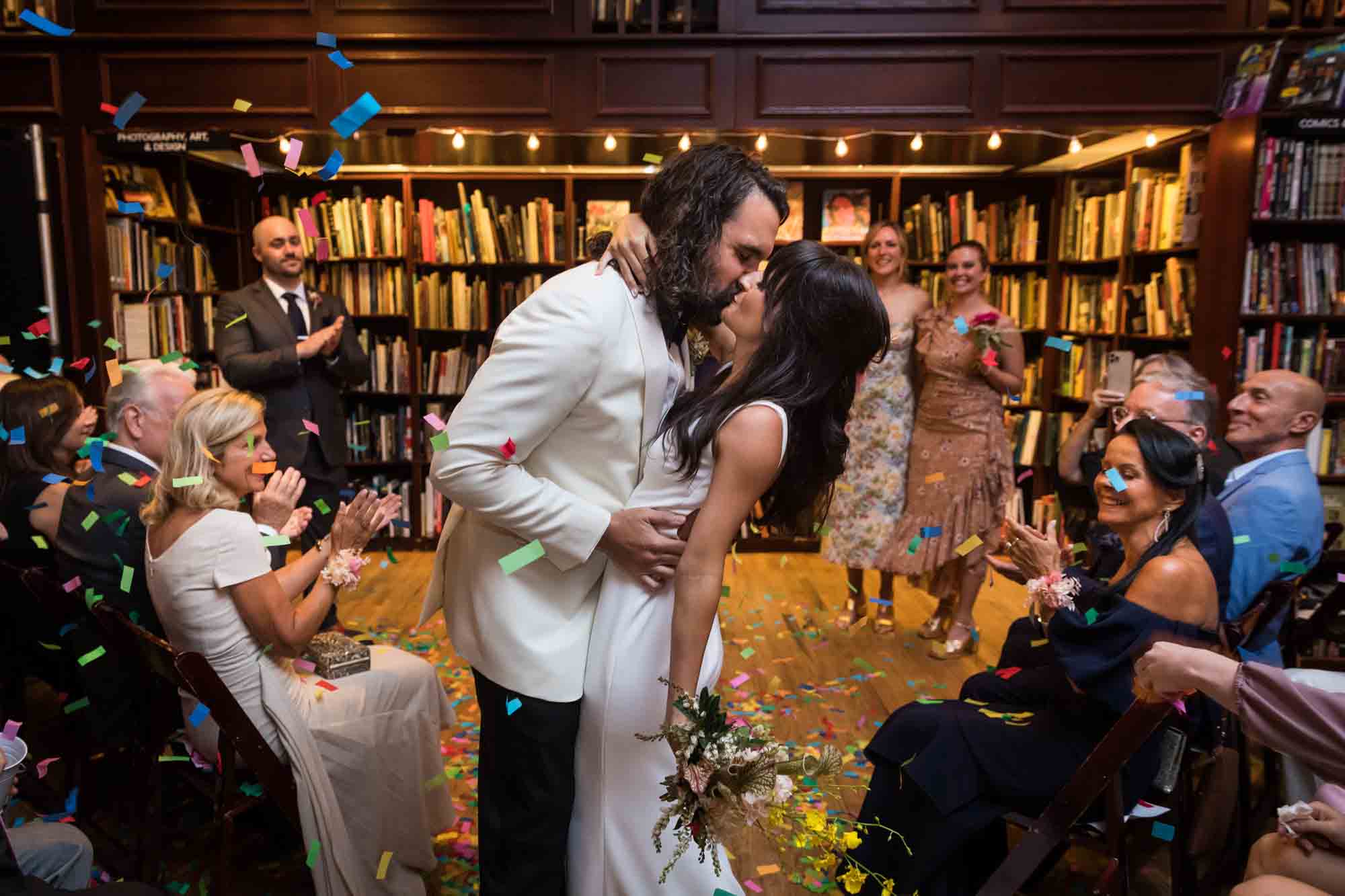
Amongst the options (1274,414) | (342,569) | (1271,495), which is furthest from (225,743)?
(1274,414)

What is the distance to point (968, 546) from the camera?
143 inches

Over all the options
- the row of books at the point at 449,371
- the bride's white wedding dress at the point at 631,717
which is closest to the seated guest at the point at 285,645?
the bride's white wedding dress at the point at 631,717

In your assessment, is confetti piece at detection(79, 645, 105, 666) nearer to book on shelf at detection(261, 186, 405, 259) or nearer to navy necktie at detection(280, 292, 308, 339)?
navy necktie at detection(280, 292, 308, 339)

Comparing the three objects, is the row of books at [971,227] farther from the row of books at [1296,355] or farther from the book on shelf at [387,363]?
the book on shelf at [387,363]

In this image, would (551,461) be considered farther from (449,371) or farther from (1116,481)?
(449,371)

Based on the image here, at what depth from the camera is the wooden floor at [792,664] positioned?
8.34ft

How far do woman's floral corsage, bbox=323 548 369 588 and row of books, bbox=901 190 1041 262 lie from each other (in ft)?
14.7

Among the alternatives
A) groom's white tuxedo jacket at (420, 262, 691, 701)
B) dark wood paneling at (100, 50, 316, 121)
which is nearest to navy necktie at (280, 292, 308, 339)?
dark wood paneling at (100, 50, 316, 121)

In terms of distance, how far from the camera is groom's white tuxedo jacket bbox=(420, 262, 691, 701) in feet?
4.61

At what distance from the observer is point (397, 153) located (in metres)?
5.20

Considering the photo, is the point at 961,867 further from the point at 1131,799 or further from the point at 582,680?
the point at 582,680

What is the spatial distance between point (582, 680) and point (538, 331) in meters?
0.56

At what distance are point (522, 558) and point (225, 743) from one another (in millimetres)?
960

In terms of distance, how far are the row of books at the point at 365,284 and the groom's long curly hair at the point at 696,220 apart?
4.56m
